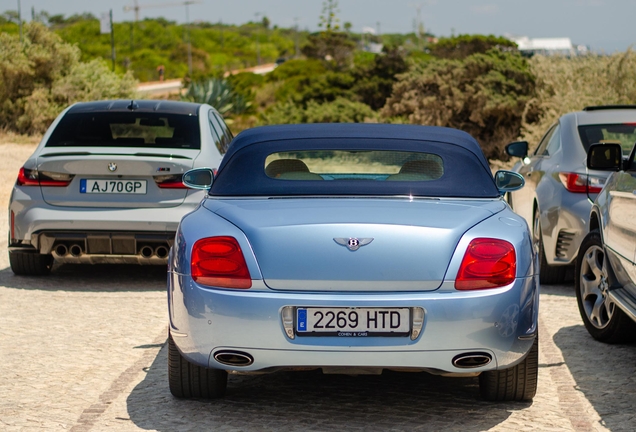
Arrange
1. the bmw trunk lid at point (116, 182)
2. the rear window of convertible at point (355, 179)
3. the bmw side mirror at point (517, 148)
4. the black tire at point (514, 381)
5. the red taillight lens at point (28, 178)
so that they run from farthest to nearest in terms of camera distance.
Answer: the bmw side mirror at point (517, 148)
the red taillight lens at point (28, 178)
the bmw trunk lid at point (116, 182)
the rear window of convertible at point (355, 179)
the black tire at point (514, 381)

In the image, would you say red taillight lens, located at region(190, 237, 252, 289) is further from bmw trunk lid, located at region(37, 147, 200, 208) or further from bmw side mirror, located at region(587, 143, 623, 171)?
bmw trunk lid, located at region(37, 147, 200, 208)

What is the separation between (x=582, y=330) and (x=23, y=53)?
1059 inches

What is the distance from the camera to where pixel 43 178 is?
877 cm

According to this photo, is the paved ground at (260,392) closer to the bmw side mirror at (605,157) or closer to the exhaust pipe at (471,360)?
the exhaust pipe at (471,360)

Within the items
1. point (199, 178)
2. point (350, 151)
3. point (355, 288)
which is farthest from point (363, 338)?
point (199, 178)

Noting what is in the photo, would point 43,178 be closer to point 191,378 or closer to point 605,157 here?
point 191,378

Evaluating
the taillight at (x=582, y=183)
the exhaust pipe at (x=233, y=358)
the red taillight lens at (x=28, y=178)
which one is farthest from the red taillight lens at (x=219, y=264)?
the taillight at (x=582, y=183)

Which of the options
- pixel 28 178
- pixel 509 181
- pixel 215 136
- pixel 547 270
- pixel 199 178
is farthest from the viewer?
pixel 215 136

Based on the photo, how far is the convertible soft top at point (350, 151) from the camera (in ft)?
17.0

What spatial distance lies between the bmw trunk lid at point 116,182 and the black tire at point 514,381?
431cm

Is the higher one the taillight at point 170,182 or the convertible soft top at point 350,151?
the convertible soft top at point 350,151

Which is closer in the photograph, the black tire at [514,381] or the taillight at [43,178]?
the black tire at [514,381]

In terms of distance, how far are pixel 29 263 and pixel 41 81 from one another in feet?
77.3

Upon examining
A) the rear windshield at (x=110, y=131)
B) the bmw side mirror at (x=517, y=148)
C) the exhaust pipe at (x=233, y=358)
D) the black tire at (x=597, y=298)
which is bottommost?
the black tire at (x=597, y=298)
